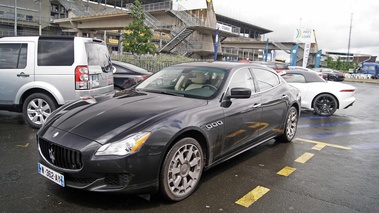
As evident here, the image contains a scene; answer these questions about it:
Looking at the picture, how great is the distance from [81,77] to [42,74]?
828 millimetres

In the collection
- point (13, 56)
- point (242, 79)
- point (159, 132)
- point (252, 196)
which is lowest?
point (252, 196)

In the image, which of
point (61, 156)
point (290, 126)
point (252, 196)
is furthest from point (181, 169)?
point (290, 126)

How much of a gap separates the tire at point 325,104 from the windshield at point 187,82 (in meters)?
6.55

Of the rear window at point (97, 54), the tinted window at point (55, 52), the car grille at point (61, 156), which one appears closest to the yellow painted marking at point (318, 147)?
the car grille at point (61, 156)

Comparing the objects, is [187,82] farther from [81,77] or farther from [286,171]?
[81,77]

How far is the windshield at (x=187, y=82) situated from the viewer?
4.18 meters

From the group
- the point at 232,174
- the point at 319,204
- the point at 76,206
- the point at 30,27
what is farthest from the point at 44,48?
the point at 30,27

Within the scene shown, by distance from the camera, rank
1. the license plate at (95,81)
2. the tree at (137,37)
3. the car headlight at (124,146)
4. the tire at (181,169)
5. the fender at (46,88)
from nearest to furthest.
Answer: the car headlight at (124,146), the tire at (181,169), the fender at (46,88), the license plate at (95,81), the tree at (137,37)

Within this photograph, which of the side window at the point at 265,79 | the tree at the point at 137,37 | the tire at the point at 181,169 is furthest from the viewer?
the tree at the point at 137,37

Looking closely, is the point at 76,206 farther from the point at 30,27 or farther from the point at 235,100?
the point at 30,27

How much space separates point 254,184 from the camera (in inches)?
155

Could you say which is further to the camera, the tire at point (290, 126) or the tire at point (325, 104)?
the tire at point (325, 104)

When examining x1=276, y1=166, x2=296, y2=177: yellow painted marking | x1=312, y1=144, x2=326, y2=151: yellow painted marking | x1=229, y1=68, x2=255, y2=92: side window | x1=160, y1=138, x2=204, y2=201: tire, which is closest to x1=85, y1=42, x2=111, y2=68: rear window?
x1=229, y1=68, x2=255, y2=92: side window

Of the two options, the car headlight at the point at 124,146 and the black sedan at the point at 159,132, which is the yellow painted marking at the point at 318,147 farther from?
the car headlight at the point at 124,146
